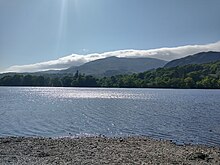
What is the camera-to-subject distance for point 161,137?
3684 cm

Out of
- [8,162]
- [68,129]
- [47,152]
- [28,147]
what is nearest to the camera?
[8,162]

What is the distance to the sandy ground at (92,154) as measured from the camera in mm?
→ 21266

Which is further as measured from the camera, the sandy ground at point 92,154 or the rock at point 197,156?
the rock at point 197,156

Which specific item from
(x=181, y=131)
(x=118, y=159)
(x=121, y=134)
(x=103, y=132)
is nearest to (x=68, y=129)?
(x=103, y=132)

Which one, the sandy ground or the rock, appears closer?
the sandy ground

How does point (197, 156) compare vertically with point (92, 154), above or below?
below

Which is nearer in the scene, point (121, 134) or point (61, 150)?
point (61, 150)

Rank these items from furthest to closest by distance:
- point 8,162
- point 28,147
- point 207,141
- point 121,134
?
point 121,134 < point 207,141 < point 28,147 < point 8,162

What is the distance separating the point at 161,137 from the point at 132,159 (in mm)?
15751

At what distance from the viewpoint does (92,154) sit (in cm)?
2389

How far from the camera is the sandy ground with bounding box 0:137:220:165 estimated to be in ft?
69.8

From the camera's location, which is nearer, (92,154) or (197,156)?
(197,156)

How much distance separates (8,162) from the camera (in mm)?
20438

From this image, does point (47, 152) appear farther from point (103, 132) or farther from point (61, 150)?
point (103, 132)
